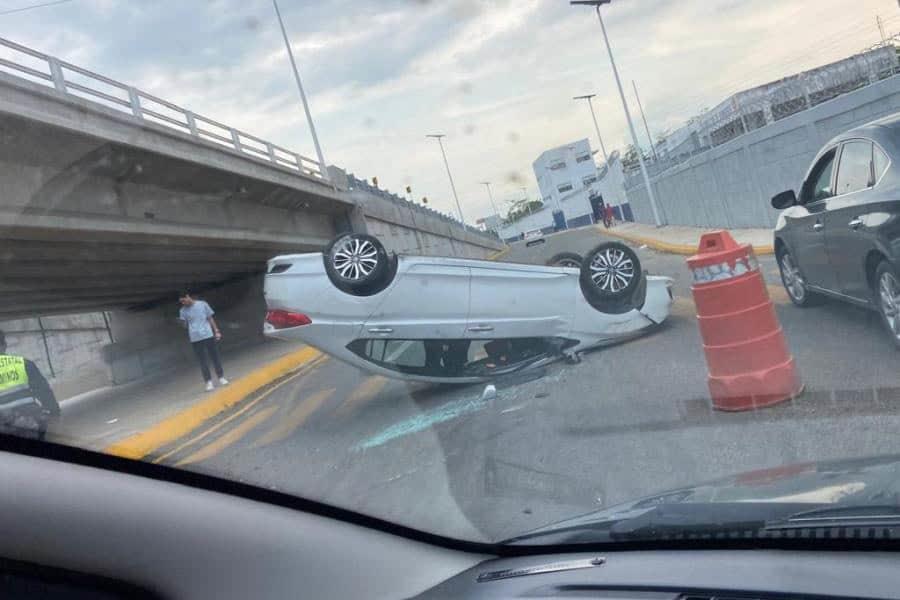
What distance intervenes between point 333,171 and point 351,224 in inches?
33.5

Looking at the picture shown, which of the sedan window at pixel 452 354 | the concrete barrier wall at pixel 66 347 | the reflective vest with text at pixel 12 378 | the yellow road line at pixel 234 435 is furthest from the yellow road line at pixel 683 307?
the reflective vest with text at pixel 12 378

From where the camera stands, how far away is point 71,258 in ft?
23.2

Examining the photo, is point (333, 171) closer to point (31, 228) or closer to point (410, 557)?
point (31, 228)

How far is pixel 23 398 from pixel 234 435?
3.69m

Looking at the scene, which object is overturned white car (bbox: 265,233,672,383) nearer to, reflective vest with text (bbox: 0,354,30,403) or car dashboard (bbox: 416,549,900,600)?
reflective vest with text (bbox: 0,354,30,403)

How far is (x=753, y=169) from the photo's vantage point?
712 inches

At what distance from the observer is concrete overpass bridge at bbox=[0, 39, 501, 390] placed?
6.92m

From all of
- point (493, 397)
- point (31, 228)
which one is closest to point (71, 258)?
point (31, 228)

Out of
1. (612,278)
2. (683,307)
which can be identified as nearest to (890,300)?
(612,278)

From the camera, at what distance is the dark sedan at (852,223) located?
6.70 metres

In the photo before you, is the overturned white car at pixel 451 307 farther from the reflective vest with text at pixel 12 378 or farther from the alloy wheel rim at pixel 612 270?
the reflective vest with text at pixel 12 378

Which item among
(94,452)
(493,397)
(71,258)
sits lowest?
(493,397)

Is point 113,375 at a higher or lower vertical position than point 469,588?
higher

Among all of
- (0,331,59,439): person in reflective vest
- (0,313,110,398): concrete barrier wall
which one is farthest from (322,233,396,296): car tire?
(0,331,59,439): person in reflective vest
